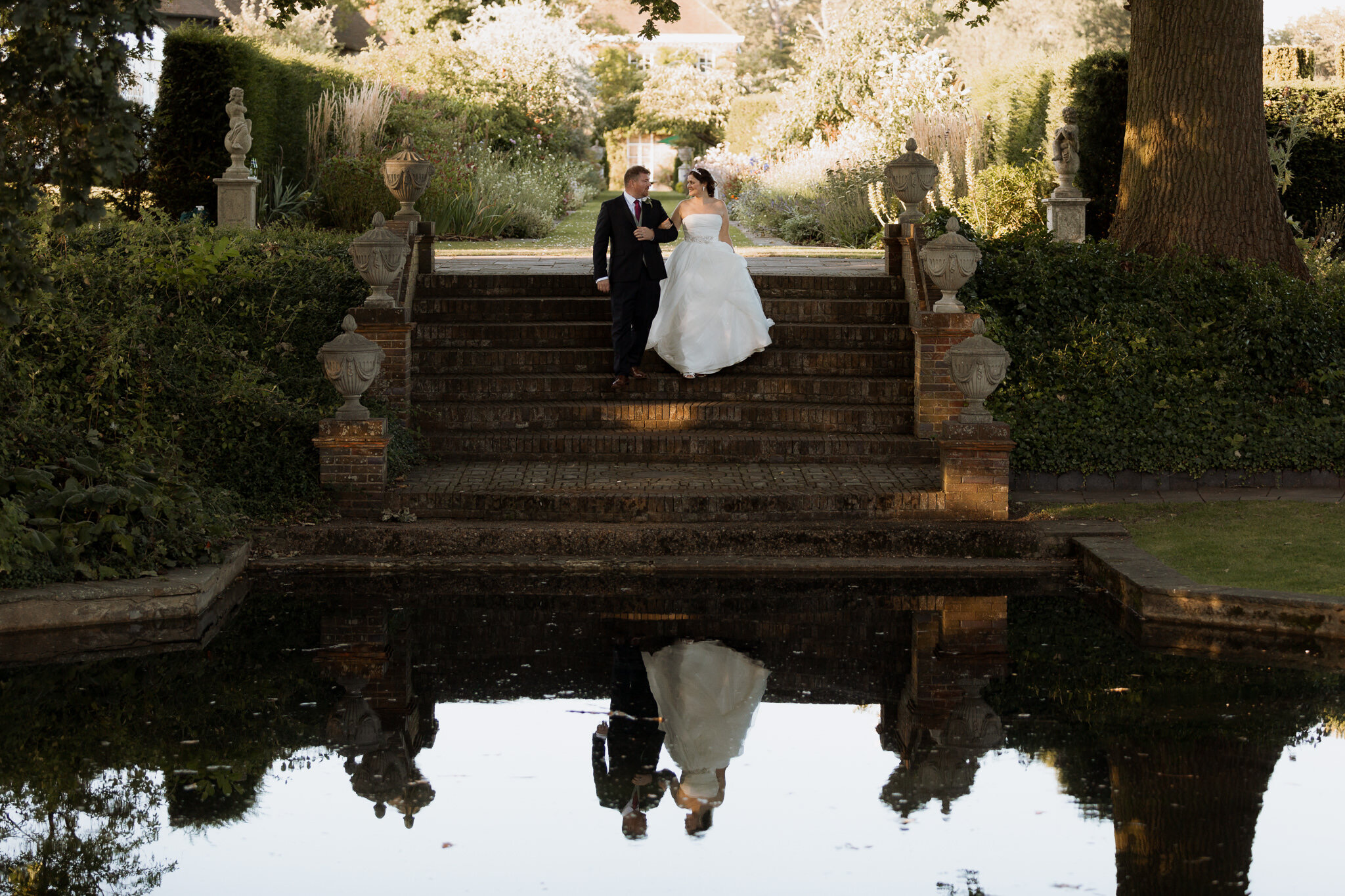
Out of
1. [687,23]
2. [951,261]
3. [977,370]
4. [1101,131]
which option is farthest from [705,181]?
[687,23]

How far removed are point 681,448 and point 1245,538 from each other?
389 centimetres

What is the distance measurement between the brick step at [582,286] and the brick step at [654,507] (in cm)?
335

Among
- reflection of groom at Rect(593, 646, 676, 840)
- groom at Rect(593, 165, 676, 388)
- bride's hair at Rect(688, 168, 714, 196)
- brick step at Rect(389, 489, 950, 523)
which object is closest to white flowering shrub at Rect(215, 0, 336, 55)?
bride's hair at Rect(688, 168, 714, 196)

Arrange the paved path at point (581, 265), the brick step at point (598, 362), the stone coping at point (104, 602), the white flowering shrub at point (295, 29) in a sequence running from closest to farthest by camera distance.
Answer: the stone coping at point (104, 602)
the brick step at point (598, 362)
the paved path at point (581, 265)
the white flowering shrub at point (295, 29)

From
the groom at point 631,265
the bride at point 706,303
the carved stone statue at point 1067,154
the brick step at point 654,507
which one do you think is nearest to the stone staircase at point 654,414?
the brick step at point 654,507

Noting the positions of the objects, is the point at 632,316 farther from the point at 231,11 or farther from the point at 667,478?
the point at 231,11

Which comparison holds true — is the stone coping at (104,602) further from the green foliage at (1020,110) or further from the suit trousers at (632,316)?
the green foliage at (1020,110)

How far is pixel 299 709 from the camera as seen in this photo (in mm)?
5988

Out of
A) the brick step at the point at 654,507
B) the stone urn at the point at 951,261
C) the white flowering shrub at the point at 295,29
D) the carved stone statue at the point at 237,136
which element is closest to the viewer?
the brick step at the point at 654,507

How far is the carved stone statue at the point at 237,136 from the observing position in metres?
16.4

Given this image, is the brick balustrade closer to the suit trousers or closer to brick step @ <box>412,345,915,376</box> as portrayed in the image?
brick step @ <box>412,345,915,376</box>

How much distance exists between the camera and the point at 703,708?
237 inches

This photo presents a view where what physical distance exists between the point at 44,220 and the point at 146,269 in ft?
2.50

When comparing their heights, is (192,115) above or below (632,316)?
above
